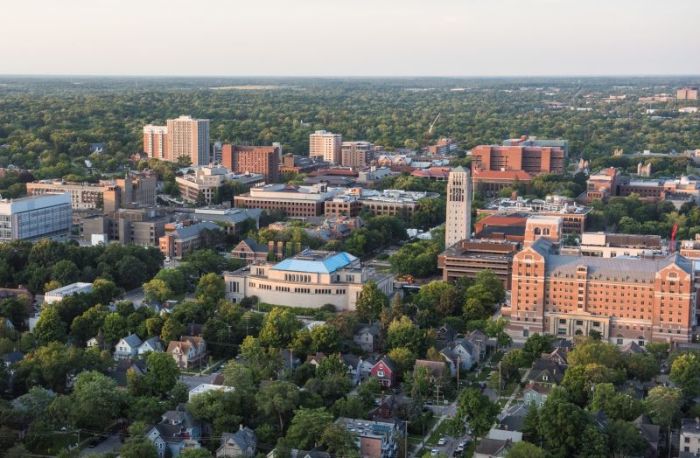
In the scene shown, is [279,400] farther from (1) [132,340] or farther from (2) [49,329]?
(2) [49,329]

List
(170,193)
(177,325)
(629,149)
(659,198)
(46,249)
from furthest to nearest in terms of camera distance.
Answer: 1. (629,149)
2. (170,193)
3. (659,198)
4. (46,249)
5. (177,325)

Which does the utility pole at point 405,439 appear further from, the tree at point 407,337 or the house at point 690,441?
the house at point 690,441

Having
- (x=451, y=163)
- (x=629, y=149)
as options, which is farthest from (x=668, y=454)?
(x=629, y=149)

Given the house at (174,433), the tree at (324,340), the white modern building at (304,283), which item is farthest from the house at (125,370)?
the white modern building at (304,283)

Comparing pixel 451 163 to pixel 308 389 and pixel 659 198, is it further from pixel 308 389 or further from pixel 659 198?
pixel 308 389

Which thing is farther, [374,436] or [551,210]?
[551,210]

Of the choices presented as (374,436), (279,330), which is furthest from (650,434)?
(279,330)

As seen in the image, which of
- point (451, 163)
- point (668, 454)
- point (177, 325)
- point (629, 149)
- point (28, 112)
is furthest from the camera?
point (28, 112)
